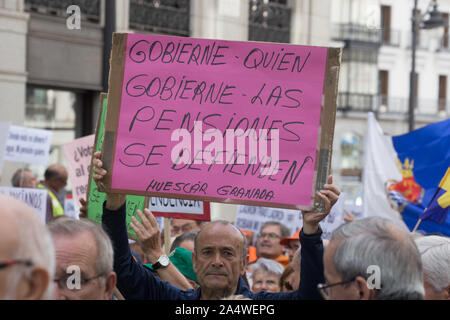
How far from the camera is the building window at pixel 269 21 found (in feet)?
63.4

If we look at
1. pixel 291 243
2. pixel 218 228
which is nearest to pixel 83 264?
pixel 218 228

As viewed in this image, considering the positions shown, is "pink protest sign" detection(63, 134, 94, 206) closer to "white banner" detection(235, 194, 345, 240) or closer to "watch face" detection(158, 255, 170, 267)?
"watch face" detection(158, 255, 170, 267)

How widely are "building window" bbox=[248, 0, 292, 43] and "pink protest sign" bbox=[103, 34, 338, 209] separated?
50.4 ft

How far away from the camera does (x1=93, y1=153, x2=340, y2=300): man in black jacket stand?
352 centimetres

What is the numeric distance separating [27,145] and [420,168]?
435 cm

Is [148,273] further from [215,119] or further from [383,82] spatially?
[383,82]

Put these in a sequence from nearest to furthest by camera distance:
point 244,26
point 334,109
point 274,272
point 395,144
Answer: point 334,109 → point 274,272 → point 395,144 → point 244,26

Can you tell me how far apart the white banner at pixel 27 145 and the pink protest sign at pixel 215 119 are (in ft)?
18.6

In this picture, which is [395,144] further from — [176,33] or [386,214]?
[176,33]

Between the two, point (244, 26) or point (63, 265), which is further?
point (244, 26)

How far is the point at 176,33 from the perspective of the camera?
17344 mm

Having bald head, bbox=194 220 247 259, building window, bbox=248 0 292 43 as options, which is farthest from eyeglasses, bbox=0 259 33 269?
building window, bbox=248 0 292 43

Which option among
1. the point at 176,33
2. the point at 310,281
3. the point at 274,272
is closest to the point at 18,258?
the point at 310,281

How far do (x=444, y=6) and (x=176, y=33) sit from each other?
1077 inches
